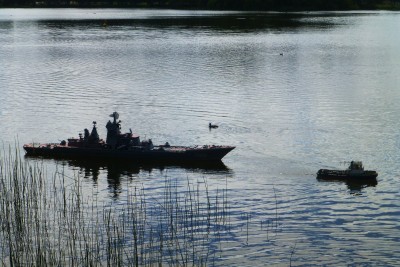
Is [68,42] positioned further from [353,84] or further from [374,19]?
[374,19]

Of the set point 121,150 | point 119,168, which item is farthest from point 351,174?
point 121,150

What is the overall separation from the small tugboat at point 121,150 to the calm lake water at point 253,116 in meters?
0.88

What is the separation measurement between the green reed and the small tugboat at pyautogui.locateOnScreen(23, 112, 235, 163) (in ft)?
20.6

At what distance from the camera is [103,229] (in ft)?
92.1

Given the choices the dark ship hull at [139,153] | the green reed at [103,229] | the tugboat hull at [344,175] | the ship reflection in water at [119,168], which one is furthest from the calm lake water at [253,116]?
the green reed at [103,229]

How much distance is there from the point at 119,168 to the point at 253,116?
14.6 m

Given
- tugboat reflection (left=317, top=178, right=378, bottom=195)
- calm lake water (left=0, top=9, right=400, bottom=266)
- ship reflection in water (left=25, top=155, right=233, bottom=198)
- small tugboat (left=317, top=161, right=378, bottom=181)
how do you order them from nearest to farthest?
1. calm lake water (left=0, top=9, right=400, bottom=266)
2. tugboat reflection (left=317, top=178, right=378, bottom=195)
3. small tugboat (left=317, top=161, right=378, bottom=181)
4. ship reflection in water (left=25, top=155, right=233, bottom=198)

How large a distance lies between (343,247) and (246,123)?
906 inches

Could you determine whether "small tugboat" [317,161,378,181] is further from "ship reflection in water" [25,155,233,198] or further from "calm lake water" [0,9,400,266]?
"ship reflection in water" [25,155,233,198]

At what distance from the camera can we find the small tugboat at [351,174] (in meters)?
36.2

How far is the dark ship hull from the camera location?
133 feet

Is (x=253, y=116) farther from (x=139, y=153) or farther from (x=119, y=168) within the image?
(x=119, y=168)

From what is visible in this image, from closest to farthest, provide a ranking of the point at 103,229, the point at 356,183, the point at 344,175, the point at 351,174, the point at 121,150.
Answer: the point at 103,229, the point at 356,183, the point at 351,174, the point at 344,175, the point at 121,150

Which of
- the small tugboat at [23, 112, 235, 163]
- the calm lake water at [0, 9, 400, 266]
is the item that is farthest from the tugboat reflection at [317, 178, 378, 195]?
the small tugboat at [23, 112, 235, 163]
